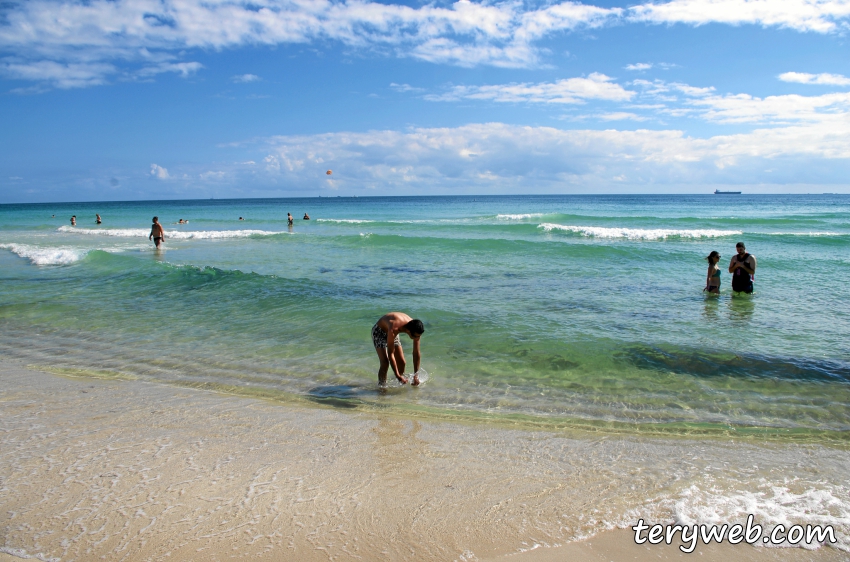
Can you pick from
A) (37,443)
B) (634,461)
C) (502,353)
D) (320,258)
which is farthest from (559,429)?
(320,258)

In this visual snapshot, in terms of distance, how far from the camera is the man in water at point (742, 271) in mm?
11594

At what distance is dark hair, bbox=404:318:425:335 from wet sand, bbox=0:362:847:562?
108 cm

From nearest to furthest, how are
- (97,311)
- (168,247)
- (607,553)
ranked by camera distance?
(607,553) < (97,311) < (168,247)

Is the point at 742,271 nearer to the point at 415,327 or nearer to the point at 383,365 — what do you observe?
→ the point at 415,327

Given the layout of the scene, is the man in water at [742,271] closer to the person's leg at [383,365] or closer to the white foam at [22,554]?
the person's leg at [383,365]

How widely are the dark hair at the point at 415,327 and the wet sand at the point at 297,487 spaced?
1078 millimetres

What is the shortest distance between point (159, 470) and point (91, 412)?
1.90 metres

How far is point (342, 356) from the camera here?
770cm

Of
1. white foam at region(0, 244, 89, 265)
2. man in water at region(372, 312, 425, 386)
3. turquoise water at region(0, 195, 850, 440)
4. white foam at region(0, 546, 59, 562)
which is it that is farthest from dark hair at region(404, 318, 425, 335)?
white foam at region(0, 244, 89, 265)

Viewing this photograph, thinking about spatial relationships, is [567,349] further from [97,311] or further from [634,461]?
[97,311]

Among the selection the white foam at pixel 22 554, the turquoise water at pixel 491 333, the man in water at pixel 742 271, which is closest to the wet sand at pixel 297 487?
the white foam at pixel 22 554

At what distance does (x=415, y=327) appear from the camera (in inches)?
237

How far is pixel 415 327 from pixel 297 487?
2.50m

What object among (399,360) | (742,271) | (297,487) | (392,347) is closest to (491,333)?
(399,360)
